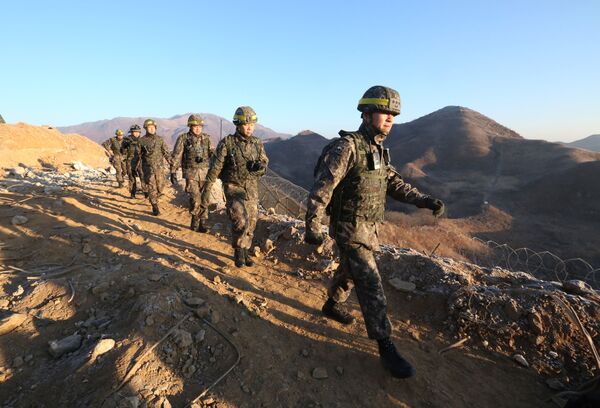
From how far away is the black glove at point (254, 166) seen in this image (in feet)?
16.2

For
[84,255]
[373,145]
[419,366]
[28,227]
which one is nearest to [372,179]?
[373,145]

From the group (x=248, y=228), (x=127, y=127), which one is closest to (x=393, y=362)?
(x=248, y=228)

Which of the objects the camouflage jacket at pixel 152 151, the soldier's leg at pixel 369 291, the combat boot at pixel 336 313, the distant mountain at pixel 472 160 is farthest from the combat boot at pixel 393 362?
the distant mountain at pixel 472 160

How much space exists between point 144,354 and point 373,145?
2823 mm

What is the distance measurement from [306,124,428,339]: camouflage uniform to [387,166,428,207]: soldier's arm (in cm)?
31

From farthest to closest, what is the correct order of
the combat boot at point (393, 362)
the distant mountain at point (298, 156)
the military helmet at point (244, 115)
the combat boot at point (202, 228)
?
the distant mountain at point (298, 156) → the combat boot at point (202, 228) → the military helmet at point (244, 115) → the combat boot at point (393, 362)

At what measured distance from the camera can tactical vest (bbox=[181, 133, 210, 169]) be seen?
7.18 metres

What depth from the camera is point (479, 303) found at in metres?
3.72

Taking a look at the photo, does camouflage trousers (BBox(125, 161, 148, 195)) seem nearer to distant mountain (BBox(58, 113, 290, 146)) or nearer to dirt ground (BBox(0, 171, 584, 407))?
dirt ground (BBox(0, 171, 584, 407))

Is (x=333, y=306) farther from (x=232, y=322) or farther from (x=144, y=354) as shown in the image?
(x=144, y=354)

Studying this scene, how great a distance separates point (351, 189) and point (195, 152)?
205 inches

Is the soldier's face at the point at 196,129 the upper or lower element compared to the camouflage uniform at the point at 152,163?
upper

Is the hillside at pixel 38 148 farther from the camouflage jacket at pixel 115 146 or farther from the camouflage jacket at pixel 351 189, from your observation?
the camouflage jacket at pixel 351 189

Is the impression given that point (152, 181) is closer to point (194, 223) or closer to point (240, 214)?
point (194, 223)
